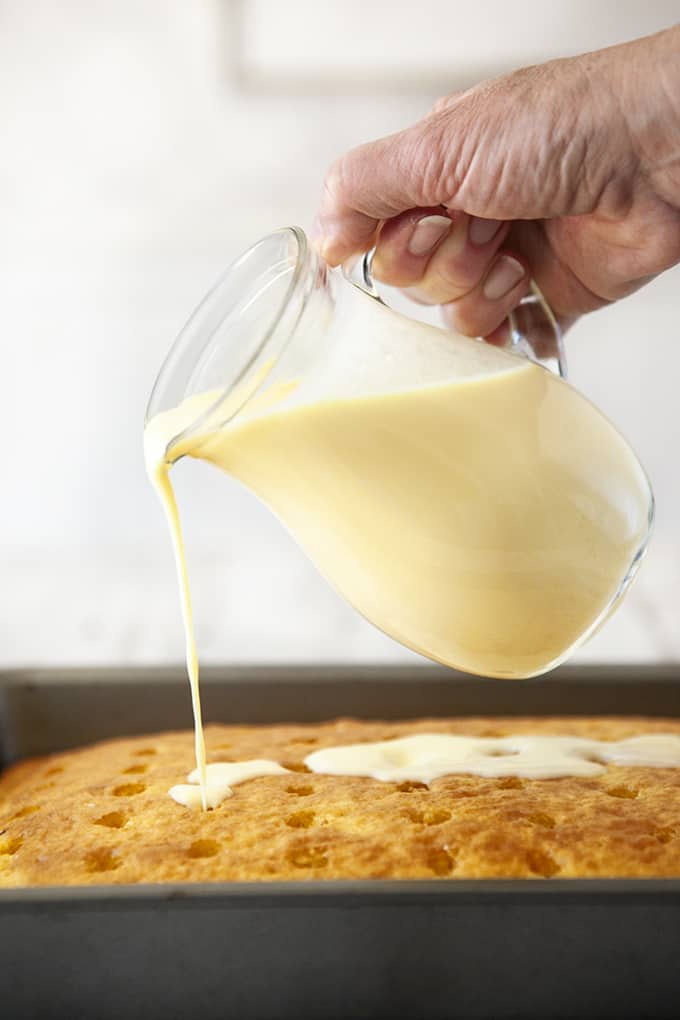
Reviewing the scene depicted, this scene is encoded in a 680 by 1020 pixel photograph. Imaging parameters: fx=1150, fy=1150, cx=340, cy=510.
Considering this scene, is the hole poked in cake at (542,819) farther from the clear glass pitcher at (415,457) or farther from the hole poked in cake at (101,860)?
the hole poked in cake at (101,860)

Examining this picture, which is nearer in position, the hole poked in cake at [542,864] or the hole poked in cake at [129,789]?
the hole poked in cake at [542,864]

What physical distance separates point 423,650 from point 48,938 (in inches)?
12.8

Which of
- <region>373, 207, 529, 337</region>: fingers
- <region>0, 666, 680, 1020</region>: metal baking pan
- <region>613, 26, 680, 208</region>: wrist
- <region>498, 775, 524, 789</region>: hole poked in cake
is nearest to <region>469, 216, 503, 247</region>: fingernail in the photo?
<region>373, 207, 529, 337</region>: fingers

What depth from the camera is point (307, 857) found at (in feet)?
2.66

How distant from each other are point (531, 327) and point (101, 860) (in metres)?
0.56

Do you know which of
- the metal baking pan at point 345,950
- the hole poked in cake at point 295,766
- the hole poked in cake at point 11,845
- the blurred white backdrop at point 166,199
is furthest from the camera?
the blurred white backdrop at point 166,199

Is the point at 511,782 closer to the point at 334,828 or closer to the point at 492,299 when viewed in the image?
the point at 334,828

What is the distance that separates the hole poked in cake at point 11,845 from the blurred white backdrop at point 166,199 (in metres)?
1.40

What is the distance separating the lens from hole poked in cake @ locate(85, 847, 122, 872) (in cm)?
83

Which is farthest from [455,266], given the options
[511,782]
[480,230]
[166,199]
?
[166,199]

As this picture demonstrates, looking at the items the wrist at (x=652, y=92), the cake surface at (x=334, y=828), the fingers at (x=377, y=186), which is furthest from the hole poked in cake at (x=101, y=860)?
the wrist at (x=652, y=92)

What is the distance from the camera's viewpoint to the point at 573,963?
0.69 metres

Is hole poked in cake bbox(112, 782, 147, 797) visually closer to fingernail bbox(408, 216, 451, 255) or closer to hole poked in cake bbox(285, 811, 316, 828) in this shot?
hole poked in cake bbox(285, 811, 316, 828)

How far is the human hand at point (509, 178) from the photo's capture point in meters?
0.83
